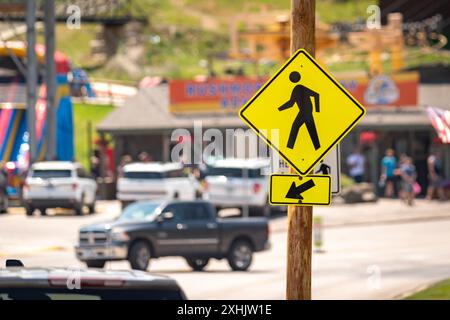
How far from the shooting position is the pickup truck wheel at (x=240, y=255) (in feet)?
94.6

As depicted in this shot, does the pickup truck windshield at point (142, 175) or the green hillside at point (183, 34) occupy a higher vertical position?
the green hillside at point (183, 34)

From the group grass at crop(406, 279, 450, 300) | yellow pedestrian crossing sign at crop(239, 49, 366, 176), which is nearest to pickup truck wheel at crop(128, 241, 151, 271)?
grass at crop(406, 279, 450, 300)

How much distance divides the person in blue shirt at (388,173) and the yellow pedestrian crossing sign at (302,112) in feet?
108

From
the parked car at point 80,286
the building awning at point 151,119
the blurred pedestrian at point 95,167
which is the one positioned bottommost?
the parked car at point 80,286

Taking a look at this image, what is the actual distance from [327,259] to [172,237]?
186 inches

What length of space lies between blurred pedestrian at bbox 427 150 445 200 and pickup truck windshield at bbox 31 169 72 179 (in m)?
12.6

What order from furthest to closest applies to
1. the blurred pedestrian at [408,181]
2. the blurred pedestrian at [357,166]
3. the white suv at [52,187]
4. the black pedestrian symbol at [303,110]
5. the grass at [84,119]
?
the grass at [84,119], the blurred pedestrian at [357,166], the blurred pedestrian at [408,181], the white suv at [52,187], the black pedestrian symbol at [303,110]

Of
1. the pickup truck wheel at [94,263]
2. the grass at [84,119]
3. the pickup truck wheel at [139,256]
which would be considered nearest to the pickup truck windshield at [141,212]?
the pickup truck wheel at [139,256]

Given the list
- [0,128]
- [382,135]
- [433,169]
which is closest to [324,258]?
[433,169]

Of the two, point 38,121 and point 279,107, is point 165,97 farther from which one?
point 279,107

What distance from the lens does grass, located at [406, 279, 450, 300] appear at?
65.8 feet

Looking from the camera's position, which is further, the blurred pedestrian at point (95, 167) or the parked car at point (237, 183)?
the blurred pedestrian at point (95, 167)

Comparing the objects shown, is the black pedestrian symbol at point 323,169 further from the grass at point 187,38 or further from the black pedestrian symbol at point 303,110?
the grass at point 187,38

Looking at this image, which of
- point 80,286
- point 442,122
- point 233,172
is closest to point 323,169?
point 80,286
